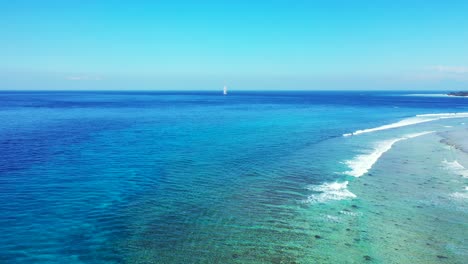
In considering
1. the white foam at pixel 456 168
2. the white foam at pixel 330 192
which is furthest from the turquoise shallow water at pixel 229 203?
the white foam at pixel 456 168

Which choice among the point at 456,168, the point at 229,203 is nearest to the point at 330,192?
the point at 229,203

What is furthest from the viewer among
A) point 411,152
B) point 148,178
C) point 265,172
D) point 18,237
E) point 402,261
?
point 411,152

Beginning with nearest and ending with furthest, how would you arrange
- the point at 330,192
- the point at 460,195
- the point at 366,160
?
the point at 460,195, the point at 330,192, the point at 366,160

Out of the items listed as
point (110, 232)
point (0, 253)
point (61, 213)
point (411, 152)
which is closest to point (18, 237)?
point (0, 253)

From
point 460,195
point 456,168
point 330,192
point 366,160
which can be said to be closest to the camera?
point 460,195

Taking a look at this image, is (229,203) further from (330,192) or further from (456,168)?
(456,168)

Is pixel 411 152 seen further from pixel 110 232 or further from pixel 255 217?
pixel 110 232
